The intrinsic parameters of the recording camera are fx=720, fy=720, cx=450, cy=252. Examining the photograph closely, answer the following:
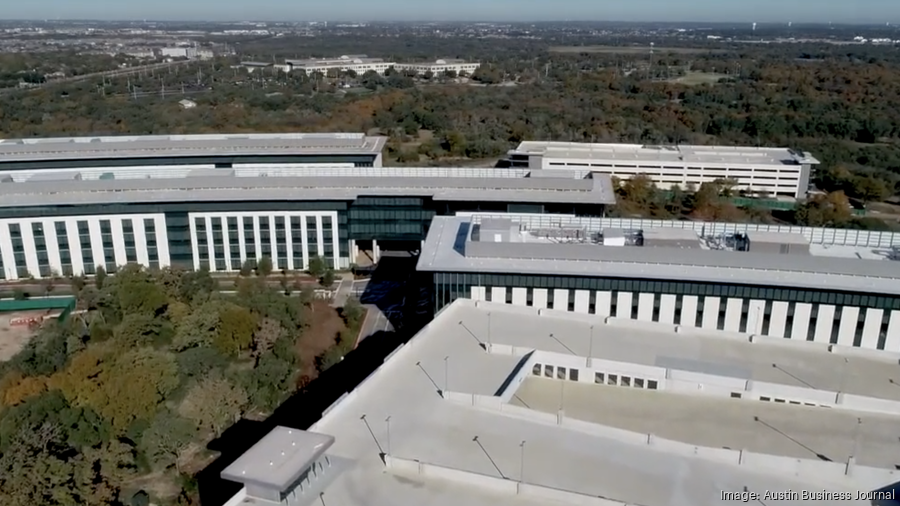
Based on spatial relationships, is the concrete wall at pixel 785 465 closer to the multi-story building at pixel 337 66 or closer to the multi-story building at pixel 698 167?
the multi-story building at pixel 698 167

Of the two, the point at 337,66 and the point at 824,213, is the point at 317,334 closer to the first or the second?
the point at 824,213

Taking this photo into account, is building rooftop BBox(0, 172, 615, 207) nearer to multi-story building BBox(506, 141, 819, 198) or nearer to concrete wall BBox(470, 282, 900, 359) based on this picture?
concrete wall BBox(470, 282, 900, 359)

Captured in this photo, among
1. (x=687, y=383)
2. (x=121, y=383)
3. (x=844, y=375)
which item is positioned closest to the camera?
(x=687, y=383)

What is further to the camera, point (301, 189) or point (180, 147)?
point (180, 147)

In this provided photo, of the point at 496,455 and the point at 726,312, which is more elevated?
the point at 496,455

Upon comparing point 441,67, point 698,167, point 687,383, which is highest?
point 441,67

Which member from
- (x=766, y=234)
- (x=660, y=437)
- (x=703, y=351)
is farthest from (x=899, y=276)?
(x=660, y=437)

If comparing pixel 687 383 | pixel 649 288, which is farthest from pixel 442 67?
pixel 687 383
